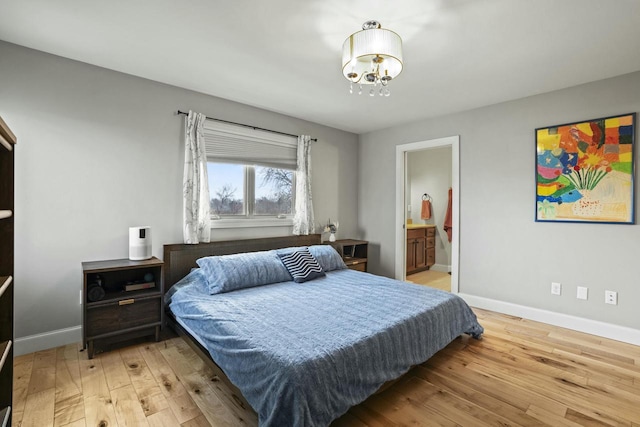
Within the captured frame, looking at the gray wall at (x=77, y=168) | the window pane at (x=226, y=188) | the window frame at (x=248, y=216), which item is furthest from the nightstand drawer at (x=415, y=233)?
the gray wall at (x=77, y=168)

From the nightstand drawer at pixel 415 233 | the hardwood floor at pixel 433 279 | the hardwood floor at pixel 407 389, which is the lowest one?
the hardwood floor at pixel 407 389

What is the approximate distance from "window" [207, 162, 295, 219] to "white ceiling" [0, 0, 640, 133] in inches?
35.4

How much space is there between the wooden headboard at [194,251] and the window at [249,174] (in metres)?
0.24

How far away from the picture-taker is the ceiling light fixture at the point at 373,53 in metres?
1.92

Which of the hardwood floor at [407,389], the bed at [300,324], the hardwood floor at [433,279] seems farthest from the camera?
the hardwood floor at [433,279]

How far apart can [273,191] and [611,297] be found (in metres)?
3.75

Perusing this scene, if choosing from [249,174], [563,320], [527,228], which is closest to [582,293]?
[563,320]

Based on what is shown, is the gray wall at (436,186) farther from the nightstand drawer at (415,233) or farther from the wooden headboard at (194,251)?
the wooden headboard at (194,251)

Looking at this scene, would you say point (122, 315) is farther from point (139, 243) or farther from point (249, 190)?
point (249, 190)

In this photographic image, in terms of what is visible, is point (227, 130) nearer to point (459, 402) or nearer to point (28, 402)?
point (28, 402)

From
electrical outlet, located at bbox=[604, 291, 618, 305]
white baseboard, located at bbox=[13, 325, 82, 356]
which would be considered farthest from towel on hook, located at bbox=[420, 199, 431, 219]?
white baseboard, located at bbox=[13, 325, 82, 356]

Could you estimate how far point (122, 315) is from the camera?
8.36ft

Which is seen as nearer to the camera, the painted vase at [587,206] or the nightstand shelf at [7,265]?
the nightstand shelf at [7,265]

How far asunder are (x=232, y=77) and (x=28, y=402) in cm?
285
